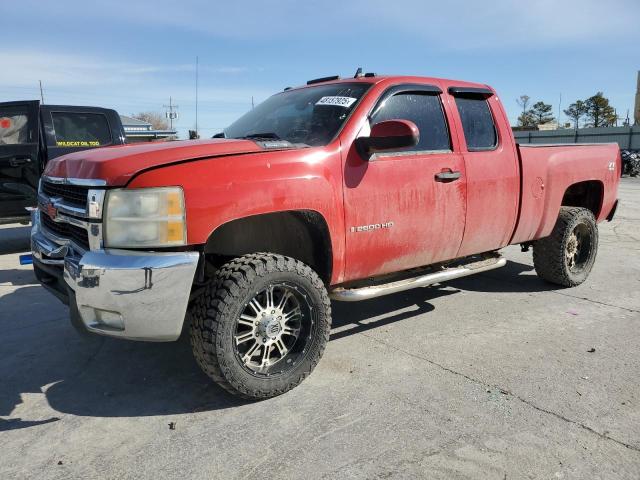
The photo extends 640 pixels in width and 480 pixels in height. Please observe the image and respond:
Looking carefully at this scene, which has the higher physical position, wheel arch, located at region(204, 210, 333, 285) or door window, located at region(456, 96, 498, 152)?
door window, located at region(456, 96, 498, 152)

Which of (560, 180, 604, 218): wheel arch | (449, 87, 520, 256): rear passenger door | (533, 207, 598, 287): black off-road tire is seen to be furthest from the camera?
(560, 180, 604, 218): wheel arch

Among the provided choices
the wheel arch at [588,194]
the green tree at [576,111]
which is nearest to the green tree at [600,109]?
the green tree at [576,111]

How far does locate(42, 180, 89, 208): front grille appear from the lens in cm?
302

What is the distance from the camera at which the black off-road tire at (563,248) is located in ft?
17.7

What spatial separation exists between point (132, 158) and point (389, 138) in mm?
1543

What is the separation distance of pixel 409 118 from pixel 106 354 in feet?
9.30

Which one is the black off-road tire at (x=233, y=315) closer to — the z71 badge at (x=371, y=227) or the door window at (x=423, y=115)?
the z71 badge at (x=371, y=227)

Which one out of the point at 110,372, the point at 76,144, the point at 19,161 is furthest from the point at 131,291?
the point at 76,144

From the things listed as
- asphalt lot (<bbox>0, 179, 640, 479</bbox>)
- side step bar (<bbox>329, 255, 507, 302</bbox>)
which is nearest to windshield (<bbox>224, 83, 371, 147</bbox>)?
side step bar (<bbox>329, 255, 507, 302</bbox>)

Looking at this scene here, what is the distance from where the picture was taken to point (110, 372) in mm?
3645

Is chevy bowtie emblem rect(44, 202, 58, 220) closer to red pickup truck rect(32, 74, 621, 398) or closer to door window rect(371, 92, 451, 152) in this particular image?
red pickup truck rect(32, 74, 621, 398)

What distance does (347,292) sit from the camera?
3.57 m

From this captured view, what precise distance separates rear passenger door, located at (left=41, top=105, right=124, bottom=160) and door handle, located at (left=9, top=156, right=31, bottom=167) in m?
0.40

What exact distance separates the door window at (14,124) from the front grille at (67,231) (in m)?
4.60
